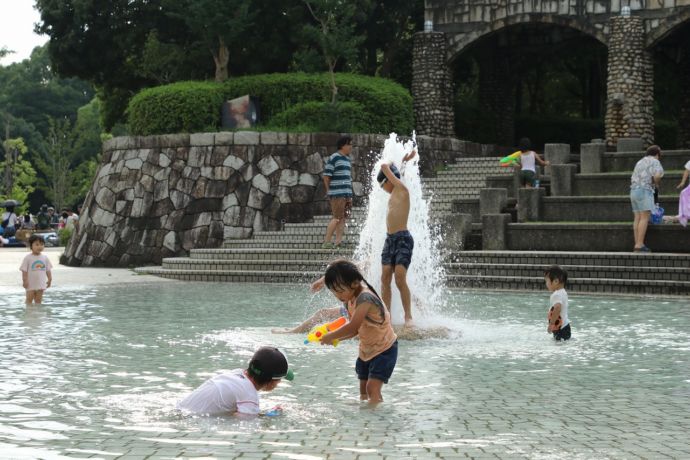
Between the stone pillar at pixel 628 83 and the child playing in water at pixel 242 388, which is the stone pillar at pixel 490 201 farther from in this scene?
the child playing in water at pixel 242 388

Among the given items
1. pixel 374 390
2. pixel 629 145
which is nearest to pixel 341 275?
pixel 374 390

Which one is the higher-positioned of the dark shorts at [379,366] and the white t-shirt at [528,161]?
the white t-shirt at [528,161]

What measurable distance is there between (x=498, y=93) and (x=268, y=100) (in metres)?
11.0

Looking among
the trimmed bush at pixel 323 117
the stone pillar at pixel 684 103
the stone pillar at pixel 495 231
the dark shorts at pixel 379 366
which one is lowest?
the dark shorts at pixel 379 366

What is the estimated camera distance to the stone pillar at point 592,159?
2214 centimetres

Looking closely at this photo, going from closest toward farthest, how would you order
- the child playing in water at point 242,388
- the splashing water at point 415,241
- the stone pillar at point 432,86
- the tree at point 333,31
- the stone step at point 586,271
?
the child playing in water at point 242,388, the splashing water at point 415,241, the stone step at point 586,271, the tree at point 333,31, the stone pillar at point 432,86

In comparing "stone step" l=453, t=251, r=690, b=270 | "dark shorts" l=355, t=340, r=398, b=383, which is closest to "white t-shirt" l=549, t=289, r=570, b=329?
"dark shorts" l=355, t=340, r=398, b=383

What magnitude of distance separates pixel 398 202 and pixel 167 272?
964 cm

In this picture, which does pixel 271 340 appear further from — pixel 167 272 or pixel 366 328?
pixel 167 272

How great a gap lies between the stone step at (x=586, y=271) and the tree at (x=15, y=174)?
42.3m

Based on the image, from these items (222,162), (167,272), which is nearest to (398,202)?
(167,272)

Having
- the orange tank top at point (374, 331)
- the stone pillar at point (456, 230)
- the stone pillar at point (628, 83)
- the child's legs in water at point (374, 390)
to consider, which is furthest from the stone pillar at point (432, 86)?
the child's legs in water at point (374, 390)

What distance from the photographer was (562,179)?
65.7 feet

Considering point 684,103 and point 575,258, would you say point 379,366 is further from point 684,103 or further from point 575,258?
point 684,103
